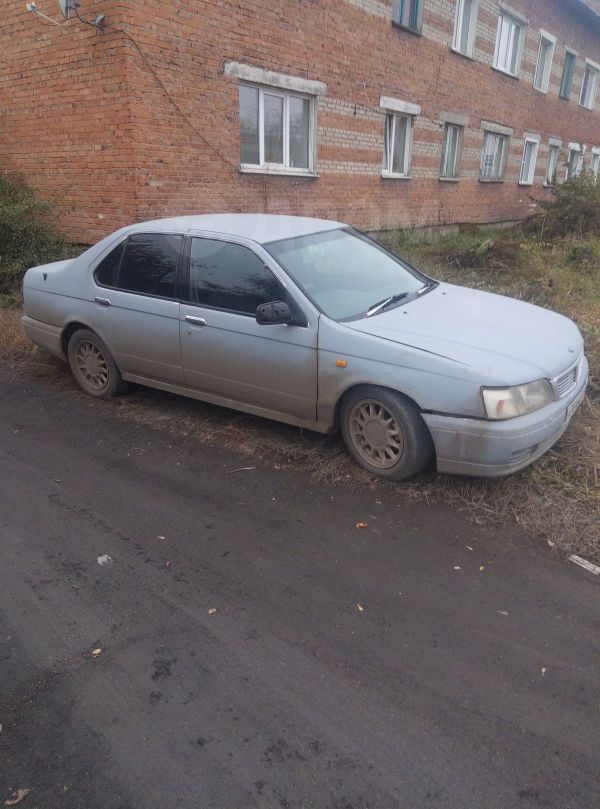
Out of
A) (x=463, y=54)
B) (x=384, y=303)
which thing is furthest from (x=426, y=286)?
(x=463, y=54)

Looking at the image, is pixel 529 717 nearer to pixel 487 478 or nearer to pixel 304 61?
pixel 487 478

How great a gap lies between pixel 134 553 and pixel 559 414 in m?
2.60

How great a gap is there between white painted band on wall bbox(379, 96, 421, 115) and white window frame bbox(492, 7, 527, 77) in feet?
14.6

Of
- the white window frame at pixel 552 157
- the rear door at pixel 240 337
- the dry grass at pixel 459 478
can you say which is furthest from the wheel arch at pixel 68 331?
the white window frame at pixel 552 157

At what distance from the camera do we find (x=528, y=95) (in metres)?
17.8

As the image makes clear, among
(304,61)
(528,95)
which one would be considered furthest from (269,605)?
(528,95)

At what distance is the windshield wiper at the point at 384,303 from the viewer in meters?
4.09

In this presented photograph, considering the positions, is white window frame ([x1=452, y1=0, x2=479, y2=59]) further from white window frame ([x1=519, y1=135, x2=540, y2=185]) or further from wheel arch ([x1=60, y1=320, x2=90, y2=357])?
wheel arch ([x1=60, y1=320, x2=90, y2=357])

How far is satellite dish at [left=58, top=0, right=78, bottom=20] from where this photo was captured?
7.60m

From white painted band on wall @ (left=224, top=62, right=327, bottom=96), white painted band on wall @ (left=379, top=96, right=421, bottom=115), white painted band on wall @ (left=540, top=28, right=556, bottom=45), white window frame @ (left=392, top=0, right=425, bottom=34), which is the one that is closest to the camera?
white painted band on wall @ (left=224, top=62, right=327, bottom=96)

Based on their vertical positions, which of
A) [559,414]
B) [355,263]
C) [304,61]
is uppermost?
[304,61]

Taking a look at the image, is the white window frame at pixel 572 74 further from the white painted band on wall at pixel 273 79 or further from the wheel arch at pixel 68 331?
the wheel arch at pixel 68 331

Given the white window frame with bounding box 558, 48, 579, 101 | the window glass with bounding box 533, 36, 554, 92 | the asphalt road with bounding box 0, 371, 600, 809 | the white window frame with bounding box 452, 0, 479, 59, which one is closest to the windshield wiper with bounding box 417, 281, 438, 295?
the asphalt road with bounding box 0, 371, 600, 809

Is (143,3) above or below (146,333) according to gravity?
above
